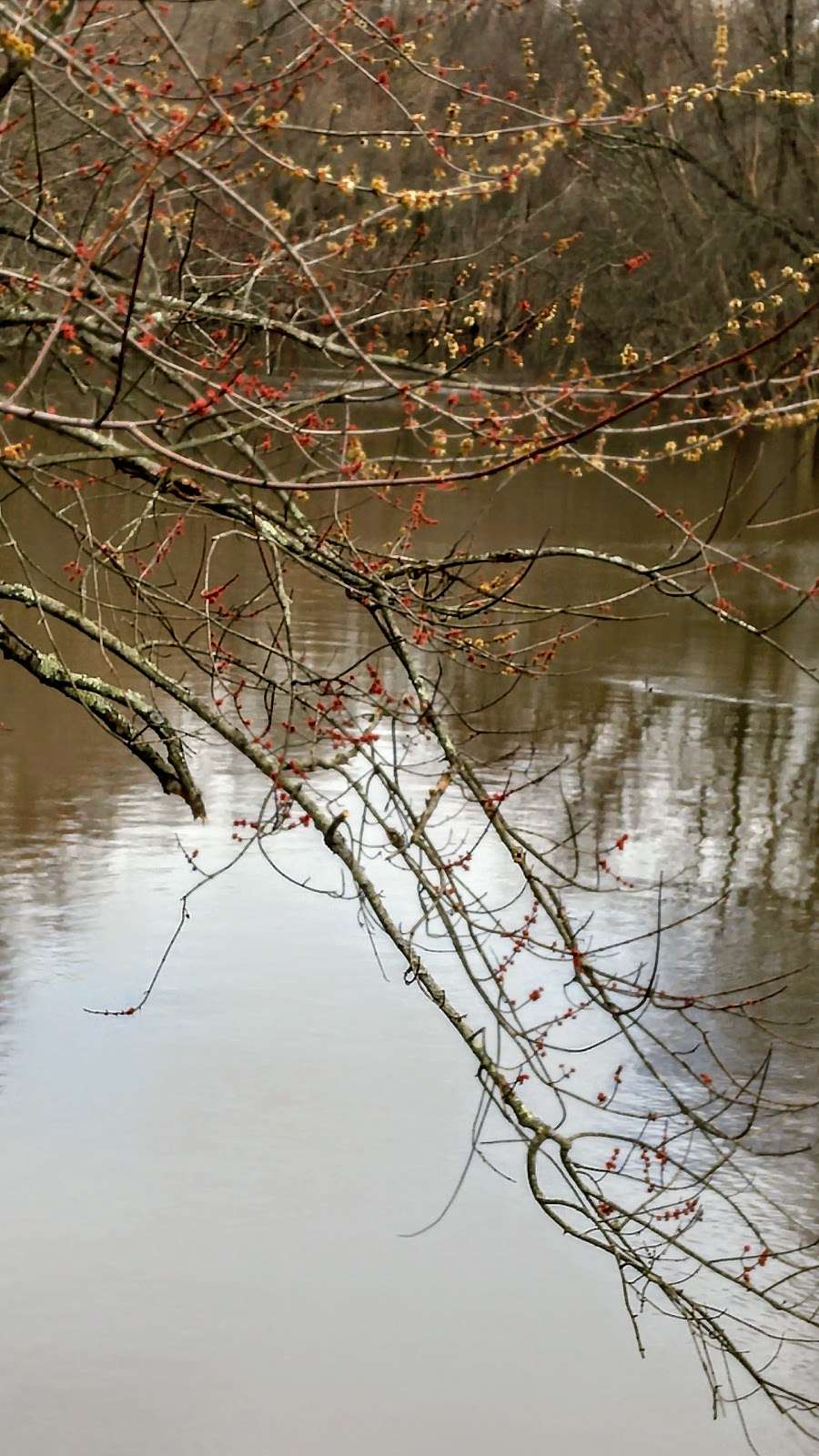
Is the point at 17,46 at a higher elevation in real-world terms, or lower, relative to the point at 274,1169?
higher

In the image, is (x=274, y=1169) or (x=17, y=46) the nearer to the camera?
(x=17, y=46)

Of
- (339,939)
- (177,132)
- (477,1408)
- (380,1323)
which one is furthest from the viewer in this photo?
(339,939)

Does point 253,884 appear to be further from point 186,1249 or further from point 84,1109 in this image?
point 186,1249

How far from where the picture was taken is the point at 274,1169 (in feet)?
25.5

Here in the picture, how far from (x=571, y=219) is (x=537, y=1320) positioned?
28.0 metres

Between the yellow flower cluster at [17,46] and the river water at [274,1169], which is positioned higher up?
the yellow flower cluster at [17,46]

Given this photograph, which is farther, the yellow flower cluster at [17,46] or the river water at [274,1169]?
the river water at [274,1169]

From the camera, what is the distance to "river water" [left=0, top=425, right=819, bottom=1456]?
255 inches

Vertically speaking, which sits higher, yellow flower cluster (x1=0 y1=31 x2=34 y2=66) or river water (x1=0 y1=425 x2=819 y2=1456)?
yellow flower cluster (x1=0 y1=31 x2=34 y2=66)

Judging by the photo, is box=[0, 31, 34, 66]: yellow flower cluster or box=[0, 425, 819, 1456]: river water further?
box=[0, 425, 819, 1456]: river water

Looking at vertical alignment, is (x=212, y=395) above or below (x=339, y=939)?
above

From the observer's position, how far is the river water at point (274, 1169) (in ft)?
21.2

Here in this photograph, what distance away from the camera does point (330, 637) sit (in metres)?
15.9

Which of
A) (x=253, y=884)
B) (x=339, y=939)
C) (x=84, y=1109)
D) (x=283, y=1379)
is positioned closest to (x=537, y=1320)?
(x=283, y=1379)
